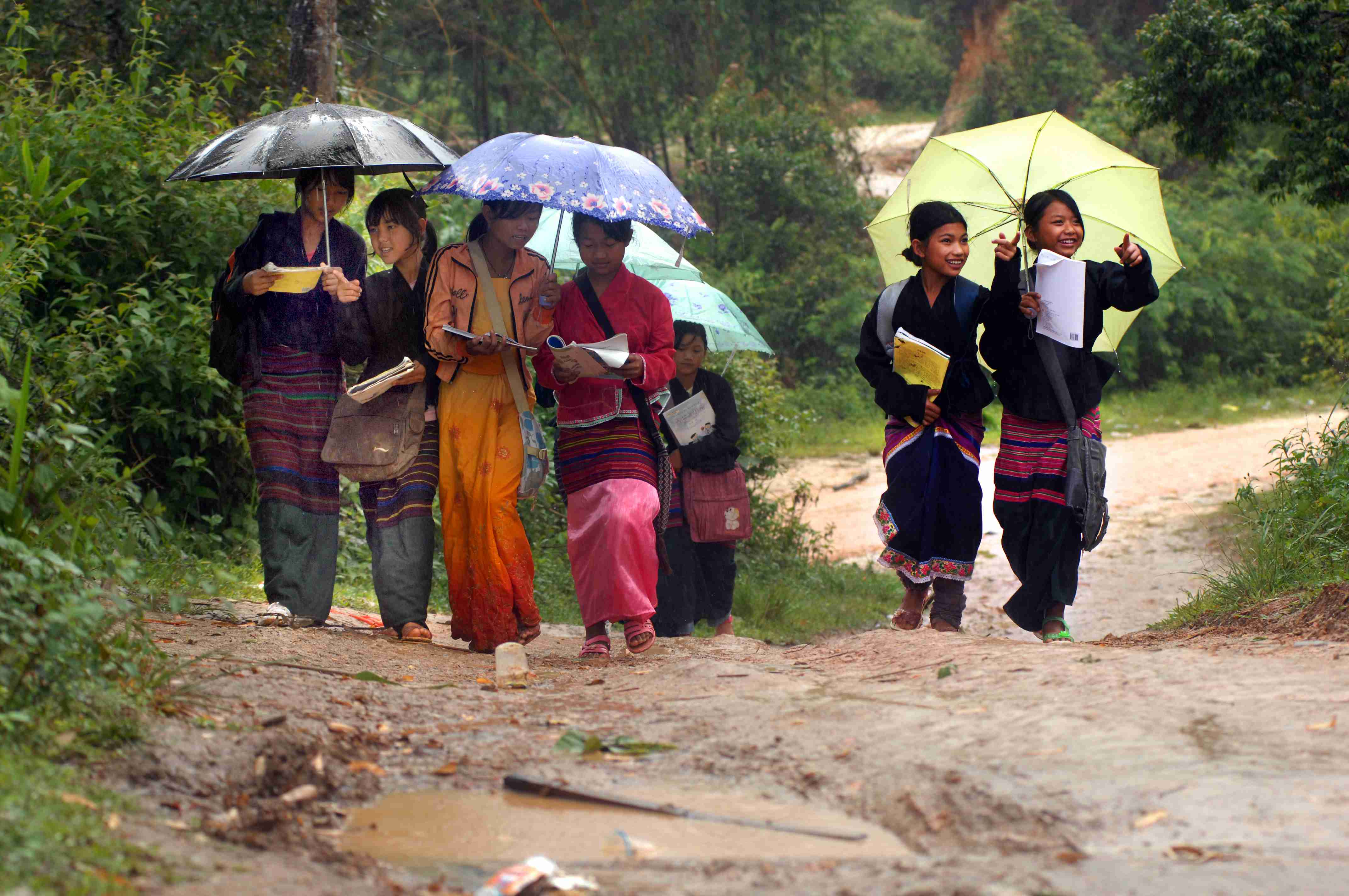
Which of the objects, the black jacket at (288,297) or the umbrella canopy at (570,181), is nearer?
the umbrella canopy at (570,181)

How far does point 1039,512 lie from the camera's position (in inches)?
207

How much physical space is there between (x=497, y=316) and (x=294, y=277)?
769 mm

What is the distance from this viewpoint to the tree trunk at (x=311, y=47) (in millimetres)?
7613

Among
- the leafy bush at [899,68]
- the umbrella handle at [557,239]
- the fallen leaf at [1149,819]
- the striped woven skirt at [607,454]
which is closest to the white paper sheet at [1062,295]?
the striped woven skirt at [607,454]

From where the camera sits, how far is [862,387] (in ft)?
54.3

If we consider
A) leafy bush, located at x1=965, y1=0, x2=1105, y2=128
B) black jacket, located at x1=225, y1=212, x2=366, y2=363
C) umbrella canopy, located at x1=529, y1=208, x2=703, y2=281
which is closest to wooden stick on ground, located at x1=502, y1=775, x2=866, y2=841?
black jacket, located at x1=225, y1=212, x2=366, y2=363

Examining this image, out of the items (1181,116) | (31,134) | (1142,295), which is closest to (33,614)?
(31,134)

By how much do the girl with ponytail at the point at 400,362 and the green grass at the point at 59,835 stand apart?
8.08 feet

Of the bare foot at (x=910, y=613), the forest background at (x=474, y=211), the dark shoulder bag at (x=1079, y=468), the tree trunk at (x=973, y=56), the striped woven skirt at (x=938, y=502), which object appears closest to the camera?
the forest background at (x=474, y=211)

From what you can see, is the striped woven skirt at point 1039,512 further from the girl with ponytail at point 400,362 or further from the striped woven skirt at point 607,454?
the girl with ponytail at point 400,362

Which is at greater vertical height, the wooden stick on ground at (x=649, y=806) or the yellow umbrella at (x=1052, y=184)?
the yellow umbrella at (x=1052, y=184)

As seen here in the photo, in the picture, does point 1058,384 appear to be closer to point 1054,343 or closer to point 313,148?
point 1054,343

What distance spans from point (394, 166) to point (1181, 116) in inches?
211

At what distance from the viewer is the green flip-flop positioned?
532 cm
